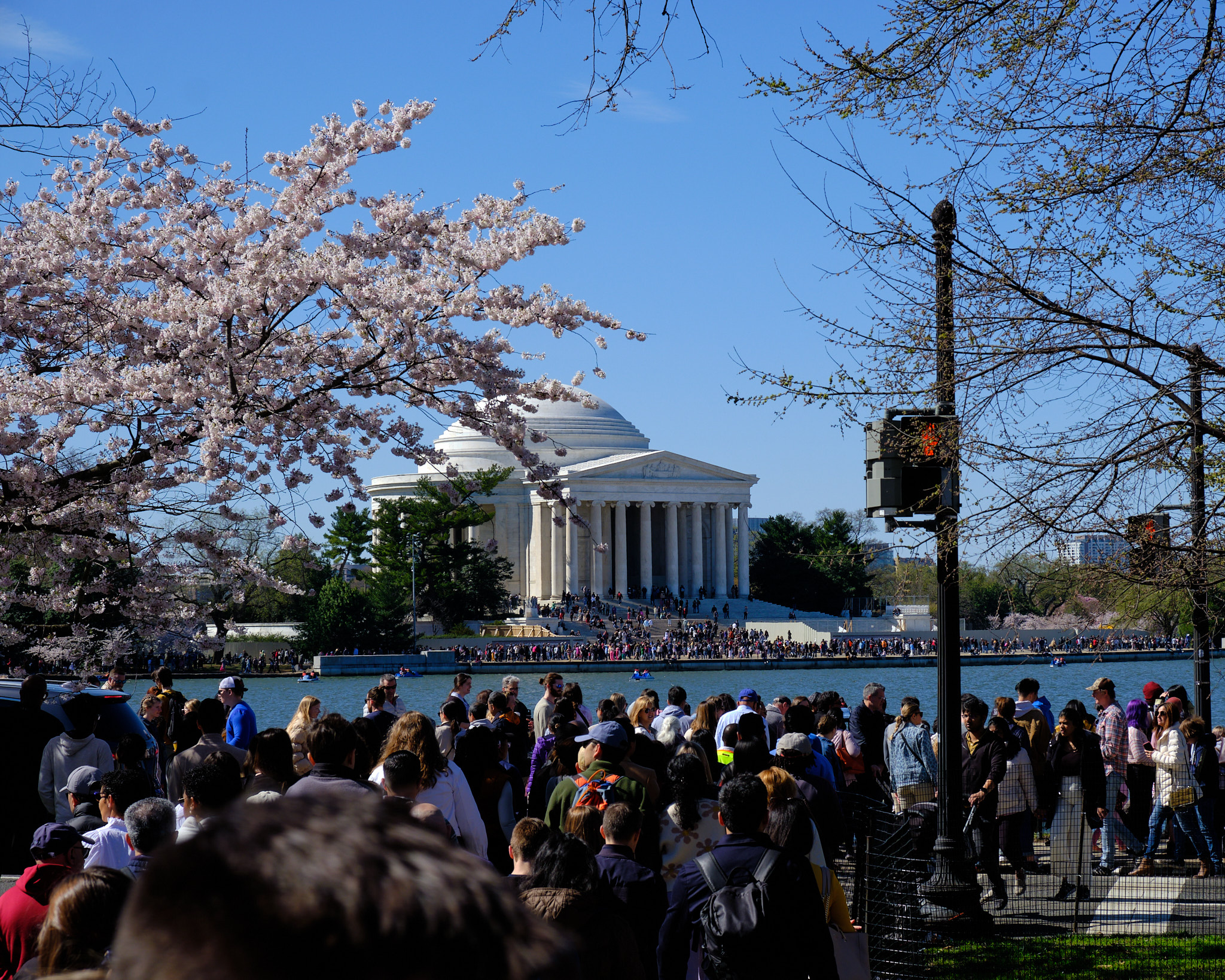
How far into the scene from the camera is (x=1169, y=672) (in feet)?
228

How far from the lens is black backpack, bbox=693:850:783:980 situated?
16.8 feet

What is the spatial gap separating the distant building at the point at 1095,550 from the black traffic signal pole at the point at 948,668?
0.77 meters

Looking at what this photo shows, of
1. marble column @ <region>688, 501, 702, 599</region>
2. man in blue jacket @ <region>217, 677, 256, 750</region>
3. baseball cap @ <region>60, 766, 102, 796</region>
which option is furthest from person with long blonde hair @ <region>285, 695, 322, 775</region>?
marble column @ <region>688, 501, 702, 599</region>

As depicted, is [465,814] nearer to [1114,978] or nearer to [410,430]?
[1114,978]

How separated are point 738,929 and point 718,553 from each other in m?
115

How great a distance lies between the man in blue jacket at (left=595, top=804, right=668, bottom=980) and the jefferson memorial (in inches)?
4120

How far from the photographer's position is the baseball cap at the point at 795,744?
8.45m

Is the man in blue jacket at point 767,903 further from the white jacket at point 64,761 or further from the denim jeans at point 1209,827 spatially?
the denim jeans at point 1209,827

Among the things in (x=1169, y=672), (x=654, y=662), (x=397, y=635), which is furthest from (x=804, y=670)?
(x=397, y=635)

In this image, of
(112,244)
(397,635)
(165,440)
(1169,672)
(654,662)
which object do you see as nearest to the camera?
(165,440)

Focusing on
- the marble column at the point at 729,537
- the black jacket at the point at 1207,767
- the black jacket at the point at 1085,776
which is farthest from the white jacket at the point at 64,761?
the marble column at the point at 729,537

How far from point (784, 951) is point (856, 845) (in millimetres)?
3734

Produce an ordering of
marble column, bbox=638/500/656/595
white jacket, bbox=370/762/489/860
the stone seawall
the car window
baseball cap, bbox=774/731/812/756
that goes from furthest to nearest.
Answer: marble column, bbox=638/500/656/595
the stone seawall
the car window
baseball cap, bbox=774/731/812/756
white jacket, bbox=370/762/489/860

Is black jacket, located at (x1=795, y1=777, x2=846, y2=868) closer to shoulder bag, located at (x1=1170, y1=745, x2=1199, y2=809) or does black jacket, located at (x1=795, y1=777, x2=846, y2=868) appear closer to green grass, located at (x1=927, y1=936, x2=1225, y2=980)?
green grass, located at (x1=927, y1=936, x2=1225, y2=980)
